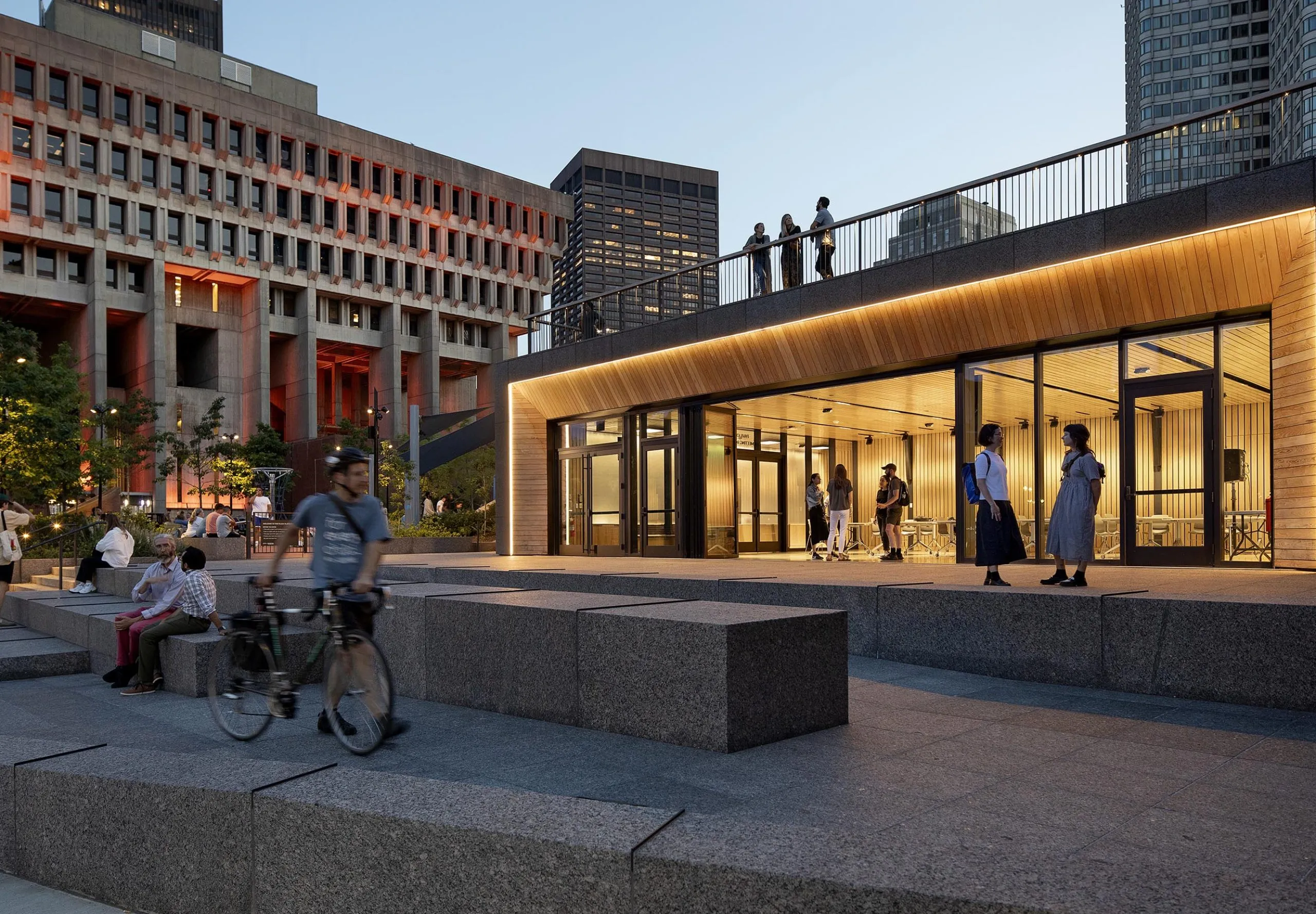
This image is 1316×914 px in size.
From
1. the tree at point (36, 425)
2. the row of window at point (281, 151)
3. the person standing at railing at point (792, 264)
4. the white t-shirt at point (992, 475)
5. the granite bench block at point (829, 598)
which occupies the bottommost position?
the granite bench block at point (829, 598)

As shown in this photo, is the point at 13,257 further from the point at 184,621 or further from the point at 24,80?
the point at 184,621

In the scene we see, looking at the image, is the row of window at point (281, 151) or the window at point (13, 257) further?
the row of window at point (281, 151)

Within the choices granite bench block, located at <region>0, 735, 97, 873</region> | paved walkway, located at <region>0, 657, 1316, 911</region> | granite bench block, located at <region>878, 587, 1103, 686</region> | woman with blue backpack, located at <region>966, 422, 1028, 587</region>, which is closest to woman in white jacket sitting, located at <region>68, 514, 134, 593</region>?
paved walkway, located at <region>0, 657, 1316, 911</region>

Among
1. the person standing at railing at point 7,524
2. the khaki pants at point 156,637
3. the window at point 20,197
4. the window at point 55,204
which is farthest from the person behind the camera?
the window at point 55,204

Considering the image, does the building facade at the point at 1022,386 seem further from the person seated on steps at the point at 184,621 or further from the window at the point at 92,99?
the window at the point at 92,99

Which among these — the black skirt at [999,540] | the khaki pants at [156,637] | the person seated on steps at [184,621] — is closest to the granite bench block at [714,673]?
the black skirt at [999,540]

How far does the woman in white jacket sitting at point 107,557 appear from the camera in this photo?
1659cm

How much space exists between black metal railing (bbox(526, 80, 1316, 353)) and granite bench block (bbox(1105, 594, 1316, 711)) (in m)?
6.60

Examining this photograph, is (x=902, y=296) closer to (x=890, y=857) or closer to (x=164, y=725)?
(x=164, y=725)

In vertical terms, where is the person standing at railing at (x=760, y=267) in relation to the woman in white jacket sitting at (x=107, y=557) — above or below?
above

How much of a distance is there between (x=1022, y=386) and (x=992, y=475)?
6.40 meters

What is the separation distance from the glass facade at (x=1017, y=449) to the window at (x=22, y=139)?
150 feet

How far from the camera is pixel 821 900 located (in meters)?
2.69

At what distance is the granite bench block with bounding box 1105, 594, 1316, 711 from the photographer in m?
6.93
